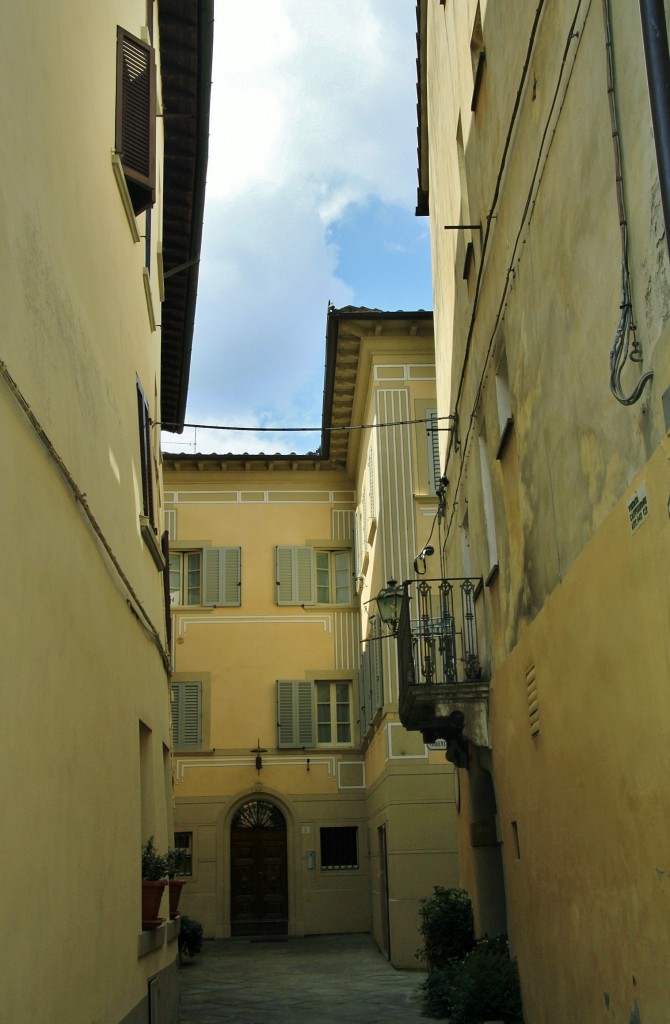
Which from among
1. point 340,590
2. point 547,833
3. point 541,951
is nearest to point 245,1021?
point 541,951

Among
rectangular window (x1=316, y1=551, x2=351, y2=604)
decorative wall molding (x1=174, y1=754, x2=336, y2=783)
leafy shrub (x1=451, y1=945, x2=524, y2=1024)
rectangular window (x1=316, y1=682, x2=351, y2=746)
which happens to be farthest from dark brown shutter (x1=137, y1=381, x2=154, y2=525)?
rectangular window (x1=316, y1=551, x2=351, y2=604)

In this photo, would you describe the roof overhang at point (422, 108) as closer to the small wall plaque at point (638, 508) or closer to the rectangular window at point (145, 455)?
the rectangular window at point (145, 455)

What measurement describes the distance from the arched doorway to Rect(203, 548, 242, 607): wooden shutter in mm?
5032

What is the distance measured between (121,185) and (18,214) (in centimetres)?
441

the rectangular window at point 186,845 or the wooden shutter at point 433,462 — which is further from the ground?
the wooden shutter at point 433,462

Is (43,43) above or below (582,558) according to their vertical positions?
above

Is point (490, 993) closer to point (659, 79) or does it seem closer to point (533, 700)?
point (533, 700)

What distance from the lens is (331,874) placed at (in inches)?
1032

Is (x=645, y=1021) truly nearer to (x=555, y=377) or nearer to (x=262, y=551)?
(x=555, y=377)

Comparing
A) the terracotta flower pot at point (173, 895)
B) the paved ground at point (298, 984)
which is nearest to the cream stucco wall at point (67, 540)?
the terracotta flower pot at point (173, 895)

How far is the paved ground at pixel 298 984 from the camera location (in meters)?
14.2

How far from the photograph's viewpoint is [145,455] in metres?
11.6

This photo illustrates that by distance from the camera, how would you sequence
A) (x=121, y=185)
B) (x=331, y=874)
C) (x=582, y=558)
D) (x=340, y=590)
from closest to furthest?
(x=582, y=558), (x=121, y=185), (x=331, y=874), (x=340, y=590)

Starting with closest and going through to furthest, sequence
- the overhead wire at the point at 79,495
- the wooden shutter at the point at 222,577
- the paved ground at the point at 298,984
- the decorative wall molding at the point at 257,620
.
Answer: the overhead wire at the point at 79,495, the paved ground at the point at 298,984, the decorative wall molding at the point at 257,620, the wooden shutter at the point at 222,577
